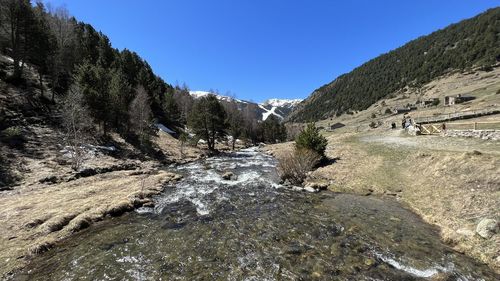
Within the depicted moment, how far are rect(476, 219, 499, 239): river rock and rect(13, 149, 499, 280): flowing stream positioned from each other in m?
1.80

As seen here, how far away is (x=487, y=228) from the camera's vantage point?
12.4 metres

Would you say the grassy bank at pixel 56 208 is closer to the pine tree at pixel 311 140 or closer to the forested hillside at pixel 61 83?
the forested hillside at pixel 61 83

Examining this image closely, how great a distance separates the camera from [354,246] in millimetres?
12688

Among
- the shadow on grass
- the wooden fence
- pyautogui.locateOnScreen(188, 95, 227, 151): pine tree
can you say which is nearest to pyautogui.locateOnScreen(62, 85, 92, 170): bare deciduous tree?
pyautogui.locateOnScreen(188, 95, 227, 151): pine tree

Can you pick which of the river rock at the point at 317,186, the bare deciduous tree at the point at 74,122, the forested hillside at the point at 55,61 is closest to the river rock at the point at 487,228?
the river rock at the point at 317,186

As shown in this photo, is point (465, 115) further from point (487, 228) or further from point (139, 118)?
point (139, 118)

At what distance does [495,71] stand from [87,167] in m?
158

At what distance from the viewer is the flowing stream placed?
10656 mm

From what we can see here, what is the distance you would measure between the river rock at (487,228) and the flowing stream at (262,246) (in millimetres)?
1799

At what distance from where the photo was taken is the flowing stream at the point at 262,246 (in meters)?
10.7

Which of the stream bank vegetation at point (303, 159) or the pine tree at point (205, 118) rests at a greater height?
the pine tree at point (205, 118)

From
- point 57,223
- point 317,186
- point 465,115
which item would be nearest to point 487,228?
point 317,186

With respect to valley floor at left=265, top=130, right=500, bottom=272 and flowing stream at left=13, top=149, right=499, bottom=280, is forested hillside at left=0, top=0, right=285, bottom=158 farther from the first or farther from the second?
valley floor at left=265, top=130, right=500, bottom=272

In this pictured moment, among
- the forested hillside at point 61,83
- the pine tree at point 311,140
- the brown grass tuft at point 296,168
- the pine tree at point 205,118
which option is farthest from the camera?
the pine tree at point 205,118
